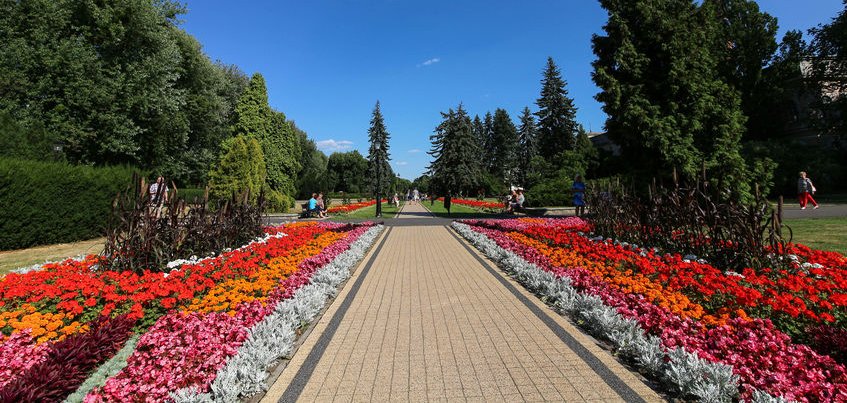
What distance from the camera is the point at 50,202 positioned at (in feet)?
38.7

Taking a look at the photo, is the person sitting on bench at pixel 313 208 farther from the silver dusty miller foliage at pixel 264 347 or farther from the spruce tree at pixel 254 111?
the silver dusty miller foliage at pixel 264 347

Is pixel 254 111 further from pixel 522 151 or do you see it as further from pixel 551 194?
pixel 522 151

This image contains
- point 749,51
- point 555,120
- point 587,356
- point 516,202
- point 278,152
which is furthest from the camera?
point 555,120

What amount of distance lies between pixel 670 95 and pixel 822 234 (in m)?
6.99

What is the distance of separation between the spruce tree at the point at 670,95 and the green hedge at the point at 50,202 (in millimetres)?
17863

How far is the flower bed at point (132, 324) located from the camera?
3029mm

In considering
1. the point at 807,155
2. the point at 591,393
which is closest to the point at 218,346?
the point at 591,393

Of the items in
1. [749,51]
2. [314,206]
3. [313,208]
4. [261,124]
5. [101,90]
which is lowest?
[313,208]

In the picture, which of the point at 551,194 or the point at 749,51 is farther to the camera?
the point at 749,51

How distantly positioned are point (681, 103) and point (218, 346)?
17377 mm

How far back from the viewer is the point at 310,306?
17.3 ft

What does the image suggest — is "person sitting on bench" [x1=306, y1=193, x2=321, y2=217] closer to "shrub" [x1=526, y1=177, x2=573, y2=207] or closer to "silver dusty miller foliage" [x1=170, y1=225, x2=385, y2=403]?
"shrub" [x1=526, y1=177, x2=573, y2=207]

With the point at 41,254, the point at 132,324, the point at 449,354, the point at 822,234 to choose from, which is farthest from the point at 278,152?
the point at 822,234

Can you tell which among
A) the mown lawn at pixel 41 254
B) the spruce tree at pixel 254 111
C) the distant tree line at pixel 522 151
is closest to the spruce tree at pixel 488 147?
the distant tree line at pixel 522 151
